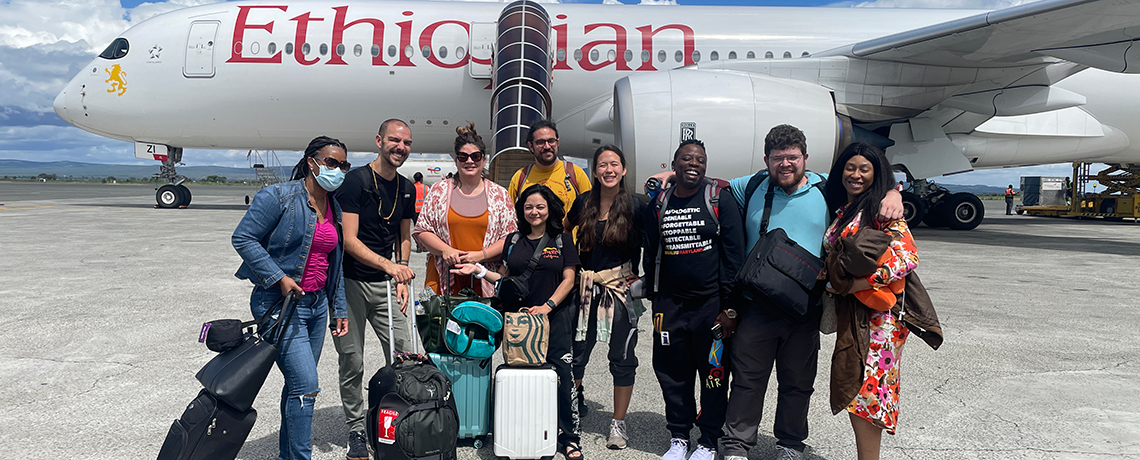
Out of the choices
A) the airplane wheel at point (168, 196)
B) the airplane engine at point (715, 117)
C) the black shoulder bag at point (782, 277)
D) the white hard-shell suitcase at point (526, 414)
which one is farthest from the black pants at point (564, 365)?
the airplane wheel at point (168, 196)

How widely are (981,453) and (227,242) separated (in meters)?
9.97

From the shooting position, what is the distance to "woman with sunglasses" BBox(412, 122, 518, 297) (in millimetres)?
3182

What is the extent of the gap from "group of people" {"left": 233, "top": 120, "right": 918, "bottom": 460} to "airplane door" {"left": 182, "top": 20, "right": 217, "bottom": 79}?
9.95 metres

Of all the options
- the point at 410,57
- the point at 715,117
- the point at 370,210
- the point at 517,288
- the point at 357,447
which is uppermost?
the point at 410,57

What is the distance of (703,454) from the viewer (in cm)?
283

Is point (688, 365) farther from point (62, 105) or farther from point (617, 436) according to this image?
point (62, 105)

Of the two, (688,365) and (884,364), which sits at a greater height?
(884,364)

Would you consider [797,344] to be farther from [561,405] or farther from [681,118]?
[681,118]

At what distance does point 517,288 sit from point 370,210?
858 mm

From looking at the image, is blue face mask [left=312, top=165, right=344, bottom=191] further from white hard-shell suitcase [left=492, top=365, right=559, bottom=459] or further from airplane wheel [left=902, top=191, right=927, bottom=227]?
airplane wheel [left=902, top=191, right=927, bottom=227]

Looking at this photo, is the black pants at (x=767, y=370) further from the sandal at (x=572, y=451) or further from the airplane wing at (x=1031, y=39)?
the airplane wing at (x=1031, y=39)

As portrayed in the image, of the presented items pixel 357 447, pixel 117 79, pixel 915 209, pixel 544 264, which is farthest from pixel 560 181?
pixel 915 209

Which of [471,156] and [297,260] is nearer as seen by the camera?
[297,260]

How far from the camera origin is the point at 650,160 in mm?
7094
